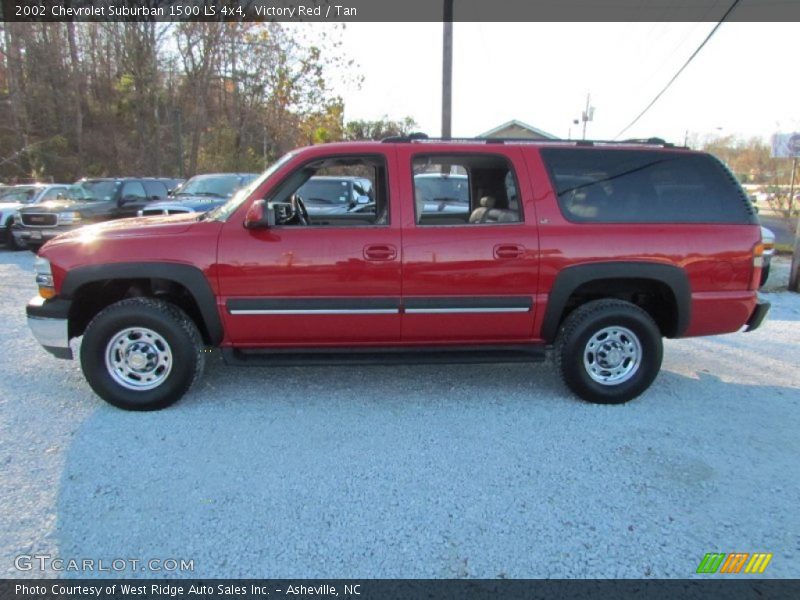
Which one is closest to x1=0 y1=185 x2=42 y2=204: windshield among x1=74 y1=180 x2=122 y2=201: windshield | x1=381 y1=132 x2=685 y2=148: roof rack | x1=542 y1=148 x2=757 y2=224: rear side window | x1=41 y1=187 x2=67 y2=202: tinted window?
x1=41 y1=187 x2=67 y2=202: tinted window

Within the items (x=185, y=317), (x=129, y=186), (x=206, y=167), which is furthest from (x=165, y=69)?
(x=185, y=317)

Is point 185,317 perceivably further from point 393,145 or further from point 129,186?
point 129,186

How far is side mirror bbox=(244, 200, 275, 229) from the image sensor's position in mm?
3695

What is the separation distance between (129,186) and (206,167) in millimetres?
19085

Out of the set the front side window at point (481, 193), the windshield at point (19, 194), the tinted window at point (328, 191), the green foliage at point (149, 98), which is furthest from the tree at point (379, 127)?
the front side window at point (481, 193)

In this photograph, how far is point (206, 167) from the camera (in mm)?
30703

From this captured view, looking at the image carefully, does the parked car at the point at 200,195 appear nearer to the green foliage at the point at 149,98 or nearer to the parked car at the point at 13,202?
the parked car at the point at 13,202

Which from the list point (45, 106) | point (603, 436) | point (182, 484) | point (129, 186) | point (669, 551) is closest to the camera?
point (669, 551)

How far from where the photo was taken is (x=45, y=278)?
3.89 meters

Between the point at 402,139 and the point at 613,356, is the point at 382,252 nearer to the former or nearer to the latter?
the point at 402,139

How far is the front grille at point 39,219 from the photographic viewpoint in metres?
11.4

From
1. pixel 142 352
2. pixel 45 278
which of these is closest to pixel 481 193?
pixel 142 352

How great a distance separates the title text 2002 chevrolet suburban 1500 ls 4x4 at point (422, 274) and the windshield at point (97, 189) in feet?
31.7

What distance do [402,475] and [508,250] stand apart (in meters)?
1.77
